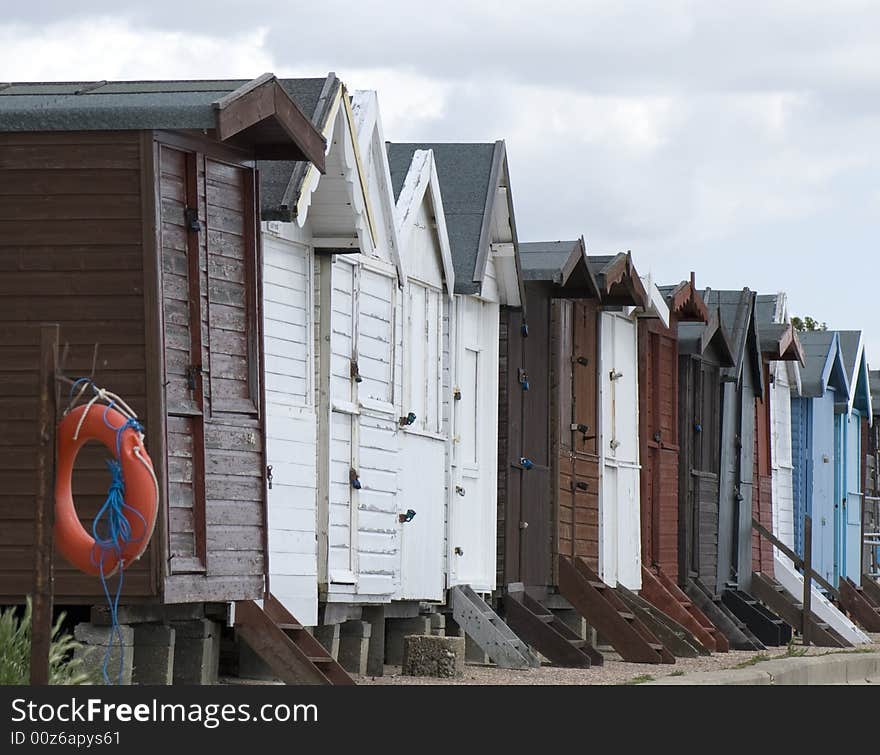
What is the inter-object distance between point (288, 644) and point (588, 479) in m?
9.35

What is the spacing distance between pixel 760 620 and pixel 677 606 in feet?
10.0

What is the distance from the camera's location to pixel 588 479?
2130 cm

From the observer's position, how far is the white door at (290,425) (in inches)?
539

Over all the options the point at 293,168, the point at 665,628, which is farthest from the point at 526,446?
the point at 293,168

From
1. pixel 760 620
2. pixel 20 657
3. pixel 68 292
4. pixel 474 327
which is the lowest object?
pixel 760 620

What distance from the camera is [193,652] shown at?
1235cm

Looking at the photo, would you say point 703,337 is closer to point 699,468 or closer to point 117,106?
point 699,468

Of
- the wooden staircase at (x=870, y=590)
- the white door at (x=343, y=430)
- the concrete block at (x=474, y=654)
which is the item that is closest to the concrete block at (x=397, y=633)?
the concrete block at (x=474, y=654)

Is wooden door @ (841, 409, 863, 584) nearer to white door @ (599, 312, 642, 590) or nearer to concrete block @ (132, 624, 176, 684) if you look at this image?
white door @ (599, 312, 642, 590)

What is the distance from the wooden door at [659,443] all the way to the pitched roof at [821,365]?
651 centimetres

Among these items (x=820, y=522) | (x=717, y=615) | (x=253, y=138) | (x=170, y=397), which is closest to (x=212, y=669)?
(x=170, y=397)

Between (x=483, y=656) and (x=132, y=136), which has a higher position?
(x=132, y=136)
